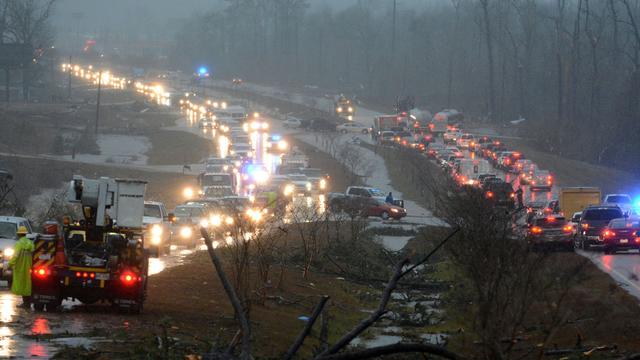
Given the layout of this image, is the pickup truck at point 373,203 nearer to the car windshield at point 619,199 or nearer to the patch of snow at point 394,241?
the patch of snow at point 394,241

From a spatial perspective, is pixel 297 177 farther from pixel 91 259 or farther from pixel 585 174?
pixel 91 259

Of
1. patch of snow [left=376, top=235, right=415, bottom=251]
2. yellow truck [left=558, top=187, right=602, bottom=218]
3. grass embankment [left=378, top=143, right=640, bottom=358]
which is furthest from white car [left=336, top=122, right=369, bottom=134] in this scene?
grass embankment [left=378, top=143, right=640, bottom=358]

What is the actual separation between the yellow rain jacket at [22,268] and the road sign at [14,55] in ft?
330

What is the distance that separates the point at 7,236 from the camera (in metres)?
29.6

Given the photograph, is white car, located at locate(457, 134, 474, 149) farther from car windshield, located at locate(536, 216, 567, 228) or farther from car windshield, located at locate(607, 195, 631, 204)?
car windshield, located at locate(536, 216, 567, 228)

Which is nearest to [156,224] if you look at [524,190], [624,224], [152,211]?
[152,211]

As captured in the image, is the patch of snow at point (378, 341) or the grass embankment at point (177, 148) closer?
the patch of snow at point (378, 341)

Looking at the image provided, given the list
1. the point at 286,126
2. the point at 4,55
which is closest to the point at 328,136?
the point at 286,126

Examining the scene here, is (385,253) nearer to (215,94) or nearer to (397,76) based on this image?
(215,94)

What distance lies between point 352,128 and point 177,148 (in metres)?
20.6

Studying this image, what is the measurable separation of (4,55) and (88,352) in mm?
107123

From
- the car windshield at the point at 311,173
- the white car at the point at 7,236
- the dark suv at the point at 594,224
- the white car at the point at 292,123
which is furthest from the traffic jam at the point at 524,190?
the white car at the point at 7,236

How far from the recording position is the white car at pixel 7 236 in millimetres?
28312

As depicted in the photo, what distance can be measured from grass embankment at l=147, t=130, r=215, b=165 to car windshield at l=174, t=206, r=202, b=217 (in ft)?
146
